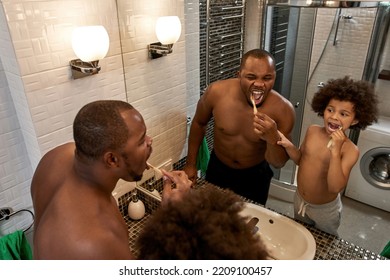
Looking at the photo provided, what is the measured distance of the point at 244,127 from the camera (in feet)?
4.91

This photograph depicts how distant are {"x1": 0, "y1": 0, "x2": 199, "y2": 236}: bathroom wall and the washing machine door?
51.8 inches

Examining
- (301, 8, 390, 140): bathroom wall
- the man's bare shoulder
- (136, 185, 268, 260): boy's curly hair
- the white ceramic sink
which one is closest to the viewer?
(136, 185, 268, 260): boy's curly hair

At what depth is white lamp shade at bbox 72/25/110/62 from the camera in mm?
1037

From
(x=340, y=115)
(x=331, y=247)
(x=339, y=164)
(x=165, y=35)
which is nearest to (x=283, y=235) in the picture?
(x=331, y=247)

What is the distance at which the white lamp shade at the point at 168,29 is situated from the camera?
1.32 m

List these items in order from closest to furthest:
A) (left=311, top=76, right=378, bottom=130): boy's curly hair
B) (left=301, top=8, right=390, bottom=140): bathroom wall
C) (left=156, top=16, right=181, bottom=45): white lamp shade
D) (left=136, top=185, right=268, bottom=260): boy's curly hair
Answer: (left=136, top=185, right=268, bottom=260): boy's curly hair, (left=311, top=76, right=378, bottom=130): boy's curly hair, (left=156, top=16, right=181, bottom=45): white lamp shade, (left=301, top=8, right=390, bottom=140): bathroom wall

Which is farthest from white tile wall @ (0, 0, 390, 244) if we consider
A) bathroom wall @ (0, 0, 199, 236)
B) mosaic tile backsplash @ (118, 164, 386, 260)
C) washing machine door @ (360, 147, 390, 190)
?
washing machine door @ (360, 147, 390, 190)

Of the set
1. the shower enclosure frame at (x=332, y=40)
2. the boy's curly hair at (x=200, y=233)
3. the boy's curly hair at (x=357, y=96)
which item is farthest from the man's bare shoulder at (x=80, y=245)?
the shower enclosure frame at (x=332, y=40)

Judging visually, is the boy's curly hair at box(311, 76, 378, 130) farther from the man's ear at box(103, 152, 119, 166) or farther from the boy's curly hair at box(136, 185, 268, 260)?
the man's ear at box(103, 152, 119, 166)

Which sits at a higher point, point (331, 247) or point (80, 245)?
point (80, 245)

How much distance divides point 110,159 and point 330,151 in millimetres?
895

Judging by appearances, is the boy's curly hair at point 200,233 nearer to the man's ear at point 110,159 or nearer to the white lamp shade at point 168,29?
the man's ear at point 110,159

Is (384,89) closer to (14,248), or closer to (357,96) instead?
(357,96)

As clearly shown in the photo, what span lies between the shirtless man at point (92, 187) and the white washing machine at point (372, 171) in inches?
64.5
